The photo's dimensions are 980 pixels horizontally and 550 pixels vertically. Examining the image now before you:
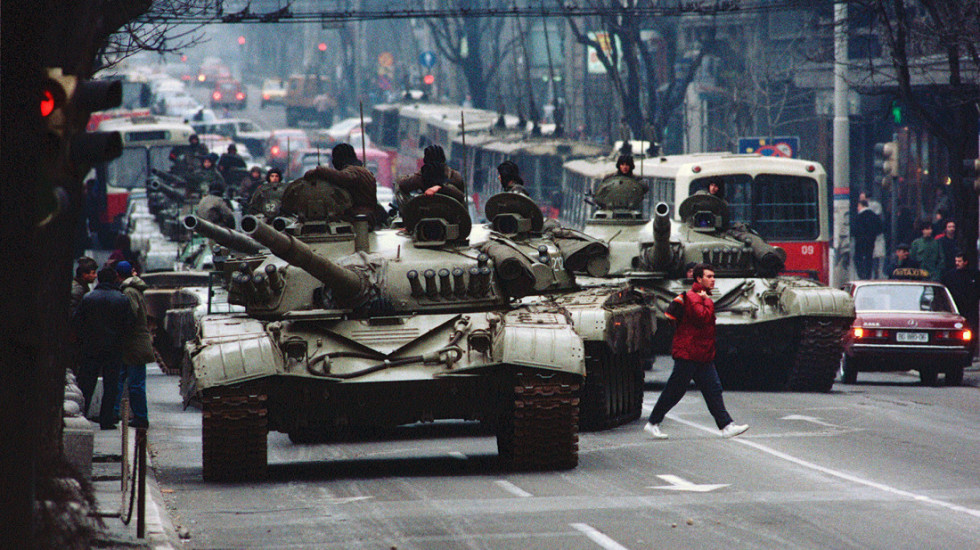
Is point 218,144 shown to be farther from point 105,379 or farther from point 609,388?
point 609,388

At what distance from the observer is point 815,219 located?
96.6 ft

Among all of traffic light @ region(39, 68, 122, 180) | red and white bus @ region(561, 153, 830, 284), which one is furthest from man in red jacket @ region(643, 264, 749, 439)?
red and white bus @ region(561, 153, 830, 284)

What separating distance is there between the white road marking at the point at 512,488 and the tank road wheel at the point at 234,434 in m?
1.76

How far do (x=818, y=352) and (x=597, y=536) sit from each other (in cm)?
1084

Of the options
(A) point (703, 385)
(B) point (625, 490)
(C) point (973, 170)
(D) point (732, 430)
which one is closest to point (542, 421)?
(B) point (625, 490)

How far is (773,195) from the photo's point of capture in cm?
2909

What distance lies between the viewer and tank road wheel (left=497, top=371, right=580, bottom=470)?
41.5 feet

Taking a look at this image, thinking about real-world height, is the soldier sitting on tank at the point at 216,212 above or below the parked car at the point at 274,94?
below

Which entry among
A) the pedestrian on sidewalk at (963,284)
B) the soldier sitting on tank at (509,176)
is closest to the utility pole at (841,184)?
the pedestrian on sidewalk at (963,284)

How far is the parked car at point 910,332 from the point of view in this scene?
21.6 meters

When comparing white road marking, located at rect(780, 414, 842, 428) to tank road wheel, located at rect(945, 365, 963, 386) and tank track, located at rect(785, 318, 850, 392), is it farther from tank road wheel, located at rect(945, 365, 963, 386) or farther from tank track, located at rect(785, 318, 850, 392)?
tank road wheel, located at rect(945, 365, 963, 386)

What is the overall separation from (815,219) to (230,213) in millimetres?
11275

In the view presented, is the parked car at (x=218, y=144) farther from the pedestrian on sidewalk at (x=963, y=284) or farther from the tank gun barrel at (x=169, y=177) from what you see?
the pedestrian on sidewalk at (x=963, y=284)

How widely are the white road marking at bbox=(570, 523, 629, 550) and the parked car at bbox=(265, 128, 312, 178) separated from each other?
46182mm
